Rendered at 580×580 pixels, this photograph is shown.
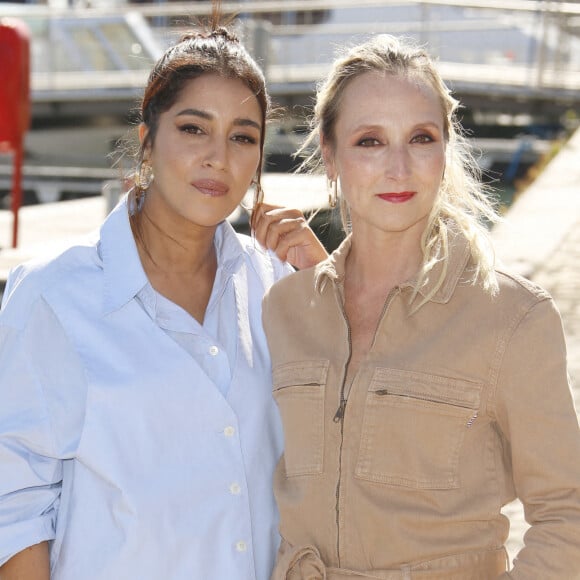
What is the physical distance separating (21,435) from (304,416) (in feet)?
1.98

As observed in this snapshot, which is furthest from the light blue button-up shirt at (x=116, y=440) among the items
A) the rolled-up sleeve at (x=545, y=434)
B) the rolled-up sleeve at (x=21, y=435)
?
the rolled-up sleeve at (x=545, y=434)

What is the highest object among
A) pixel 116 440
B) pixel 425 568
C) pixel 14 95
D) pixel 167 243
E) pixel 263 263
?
pixel 167 243

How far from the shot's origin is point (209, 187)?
2594 millimetres

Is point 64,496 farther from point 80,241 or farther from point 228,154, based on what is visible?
point 228,154

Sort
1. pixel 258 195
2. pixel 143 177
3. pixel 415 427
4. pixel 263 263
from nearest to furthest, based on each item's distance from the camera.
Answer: pixel 415 427 < pixel 143 177 < pixel 263 263 < pixel 258 195

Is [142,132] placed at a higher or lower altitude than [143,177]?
higher

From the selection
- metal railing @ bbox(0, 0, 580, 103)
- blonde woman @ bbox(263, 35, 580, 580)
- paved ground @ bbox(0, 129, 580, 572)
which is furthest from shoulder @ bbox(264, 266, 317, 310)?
metal railing @ bbox(0, 0, 580, 103)

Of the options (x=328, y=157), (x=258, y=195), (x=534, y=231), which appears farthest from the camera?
(x=534, y=231)

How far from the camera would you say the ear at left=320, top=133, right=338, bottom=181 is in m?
2.52

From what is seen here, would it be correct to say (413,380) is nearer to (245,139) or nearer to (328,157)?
(328,157)

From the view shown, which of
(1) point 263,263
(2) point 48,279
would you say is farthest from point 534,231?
(2) point 48,279

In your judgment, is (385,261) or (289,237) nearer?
(385,261)

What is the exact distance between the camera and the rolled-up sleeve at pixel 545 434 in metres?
2.04

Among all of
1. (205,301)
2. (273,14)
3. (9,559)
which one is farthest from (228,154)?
(273,14)
